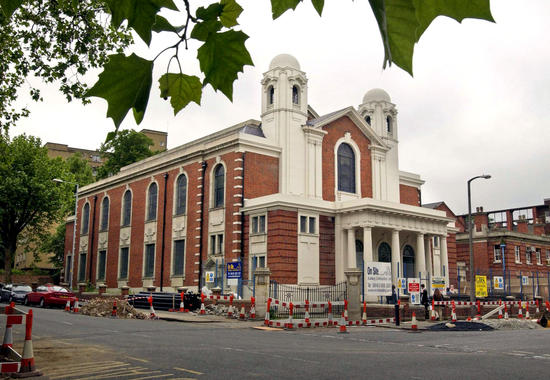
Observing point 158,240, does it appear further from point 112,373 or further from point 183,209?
point 112,373

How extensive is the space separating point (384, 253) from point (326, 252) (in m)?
4.98

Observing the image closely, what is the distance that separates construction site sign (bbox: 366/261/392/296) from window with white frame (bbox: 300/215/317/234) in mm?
6356

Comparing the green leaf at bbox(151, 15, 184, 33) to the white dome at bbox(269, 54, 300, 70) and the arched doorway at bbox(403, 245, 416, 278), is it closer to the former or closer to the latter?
the white dome at bbox(269, 54, 300, 70)

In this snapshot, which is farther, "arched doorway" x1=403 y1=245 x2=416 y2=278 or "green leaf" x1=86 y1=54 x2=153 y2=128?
"arched doorway" x1=403 y1=245 x2=416 y2=278

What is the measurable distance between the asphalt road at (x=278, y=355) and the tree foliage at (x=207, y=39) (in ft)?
27.5

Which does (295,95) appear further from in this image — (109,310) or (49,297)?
(49,297)

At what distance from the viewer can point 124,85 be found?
1409 millimetres

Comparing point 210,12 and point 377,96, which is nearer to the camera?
point 210,12

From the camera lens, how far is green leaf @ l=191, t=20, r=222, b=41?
1.56m

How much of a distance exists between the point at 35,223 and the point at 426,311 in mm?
40077

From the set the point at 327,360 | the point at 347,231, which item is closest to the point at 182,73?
the point at 327,360

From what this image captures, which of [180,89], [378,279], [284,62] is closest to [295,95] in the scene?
[284,62]

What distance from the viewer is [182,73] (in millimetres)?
1675

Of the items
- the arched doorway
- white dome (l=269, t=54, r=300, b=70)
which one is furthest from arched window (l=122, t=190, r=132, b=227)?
the arched doorway
